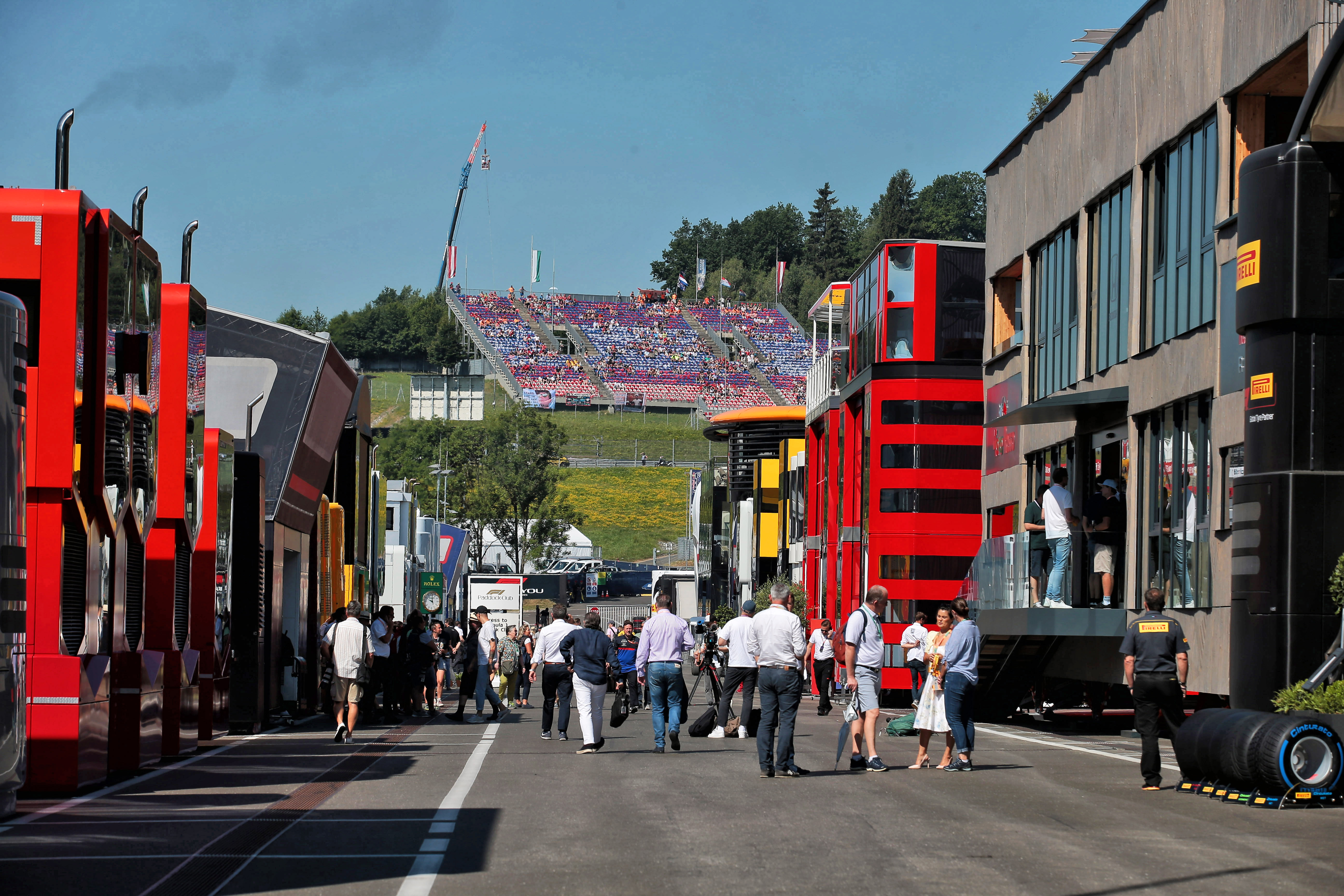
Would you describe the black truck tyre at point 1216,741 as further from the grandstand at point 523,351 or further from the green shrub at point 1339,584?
the grandstand at point 523,351

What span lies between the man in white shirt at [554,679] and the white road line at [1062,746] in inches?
226

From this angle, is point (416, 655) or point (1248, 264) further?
point (416, 655)

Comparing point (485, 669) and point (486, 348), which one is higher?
point (486, 348)

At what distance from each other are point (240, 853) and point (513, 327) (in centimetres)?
12694

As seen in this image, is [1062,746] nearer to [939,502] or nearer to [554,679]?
[554,679]

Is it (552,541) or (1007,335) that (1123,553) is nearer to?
(1007,335)

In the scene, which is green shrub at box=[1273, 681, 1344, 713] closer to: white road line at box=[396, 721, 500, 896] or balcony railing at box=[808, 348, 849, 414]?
white road line at box=[396, 721, 500, 896]

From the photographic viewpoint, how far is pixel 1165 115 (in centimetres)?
2345

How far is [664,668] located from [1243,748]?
800cm

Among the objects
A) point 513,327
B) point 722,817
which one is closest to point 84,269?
point 722,817

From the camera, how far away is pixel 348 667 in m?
21.2

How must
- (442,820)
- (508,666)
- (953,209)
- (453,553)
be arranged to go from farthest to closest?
(953,209) → (453,553) → (508,666) → (442,820)

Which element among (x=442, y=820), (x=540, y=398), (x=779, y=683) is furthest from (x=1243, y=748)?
(x=540, y=398)

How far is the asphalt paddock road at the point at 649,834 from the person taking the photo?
896 cm
